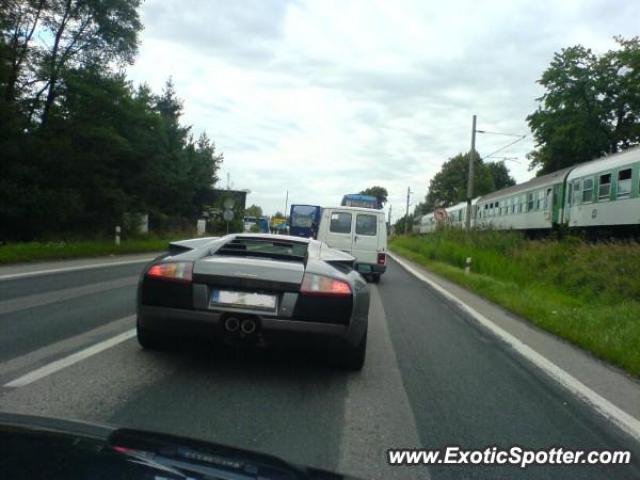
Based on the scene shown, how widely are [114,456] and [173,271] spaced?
308 centimetres

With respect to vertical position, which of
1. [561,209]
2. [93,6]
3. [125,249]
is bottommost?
[125,249]

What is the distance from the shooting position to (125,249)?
23.8m

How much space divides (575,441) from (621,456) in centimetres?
29

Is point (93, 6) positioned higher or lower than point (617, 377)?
higher

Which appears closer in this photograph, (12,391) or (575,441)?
(575,441)

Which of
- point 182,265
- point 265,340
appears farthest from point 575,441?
point 182,265

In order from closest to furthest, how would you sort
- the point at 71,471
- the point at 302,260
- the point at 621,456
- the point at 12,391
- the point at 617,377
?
the point at 71,471, the point at 621,456, the point at 12,391, the point at 302,260, the point at 617,377

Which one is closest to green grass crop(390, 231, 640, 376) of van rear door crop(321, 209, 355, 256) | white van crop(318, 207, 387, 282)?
white van crop(318, 207, 387, 282)

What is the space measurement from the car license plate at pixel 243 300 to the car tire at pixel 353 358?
865mm

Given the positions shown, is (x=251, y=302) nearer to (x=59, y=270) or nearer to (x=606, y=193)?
(x=59, y=270)

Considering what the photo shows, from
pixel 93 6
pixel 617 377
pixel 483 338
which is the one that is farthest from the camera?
pixel 93 6

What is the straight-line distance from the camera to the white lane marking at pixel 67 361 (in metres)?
4.55

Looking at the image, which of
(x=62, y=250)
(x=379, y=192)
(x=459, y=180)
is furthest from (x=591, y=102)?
(x=379, y=192)

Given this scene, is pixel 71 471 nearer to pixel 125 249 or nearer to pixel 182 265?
pixel 182 265
